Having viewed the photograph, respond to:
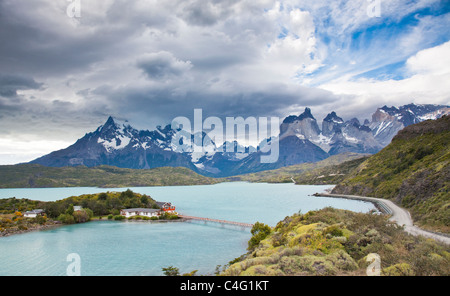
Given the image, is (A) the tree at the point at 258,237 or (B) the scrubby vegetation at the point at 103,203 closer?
(A) the tree at the point at 258,237

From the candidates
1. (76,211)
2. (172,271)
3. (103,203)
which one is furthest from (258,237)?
(103,203)

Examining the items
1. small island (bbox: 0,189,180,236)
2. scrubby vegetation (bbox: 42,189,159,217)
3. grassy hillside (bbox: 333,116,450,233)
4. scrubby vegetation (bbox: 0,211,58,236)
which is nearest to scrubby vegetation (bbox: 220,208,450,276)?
grassy hillside (bbox: 333,116,450,233)

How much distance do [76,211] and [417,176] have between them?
9243cm

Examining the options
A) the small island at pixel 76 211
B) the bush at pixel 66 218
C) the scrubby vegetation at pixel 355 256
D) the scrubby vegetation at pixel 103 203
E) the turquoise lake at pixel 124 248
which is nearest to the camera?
the scrubby vegetation at pixel 355 256

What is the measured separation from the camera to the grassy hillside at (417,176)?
43438 millimetres

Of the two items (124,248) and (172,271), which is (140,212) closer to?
(124,248)

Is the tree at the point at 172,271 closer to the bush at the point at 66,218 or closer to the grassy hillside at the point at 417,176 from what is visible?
the grassy hillside at the point at 417,176

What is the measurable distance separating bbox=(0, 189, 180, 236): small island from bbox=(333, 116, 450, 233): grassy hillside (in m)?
62.8

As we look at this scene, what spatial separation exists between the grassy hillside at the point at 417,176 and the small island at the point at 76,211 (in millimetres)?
62769

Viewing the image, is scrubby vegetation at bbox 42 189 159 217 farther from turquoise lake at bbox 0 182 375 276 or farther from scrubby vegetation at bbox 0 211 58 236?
turquoise lake at bbox 0 182 375 276

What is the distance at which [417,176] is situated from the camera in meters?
64.9

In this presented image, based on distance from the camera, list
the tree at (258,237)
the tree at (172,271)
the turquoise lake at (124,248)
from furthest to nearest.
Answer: the tree at (258,237) → the turquoise lake at (124,248) → the tree at (172,271)

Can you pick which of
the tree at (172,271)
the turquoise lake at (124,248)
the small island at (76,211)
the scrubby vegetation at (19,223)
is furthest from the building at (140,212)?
the tree at (172,271)

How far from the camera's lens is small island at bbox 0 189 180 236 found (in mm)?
72750
